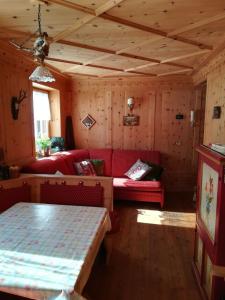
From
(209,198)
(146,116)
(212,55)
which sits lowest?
(209,198)

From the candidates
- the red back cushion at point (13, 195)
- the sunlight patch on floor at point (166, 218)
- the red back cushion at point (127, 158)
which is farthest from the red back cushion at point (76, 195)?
the red back cushion at point (127, 158)

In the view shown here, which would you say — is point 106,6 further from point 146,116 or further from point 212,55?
point 146,116

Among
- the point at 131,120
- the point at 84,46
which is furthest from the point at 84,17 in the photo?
the point at 131,120

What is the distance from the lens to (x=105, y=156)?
489 cm

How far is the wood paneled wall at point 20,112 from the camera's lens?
273 centimetres

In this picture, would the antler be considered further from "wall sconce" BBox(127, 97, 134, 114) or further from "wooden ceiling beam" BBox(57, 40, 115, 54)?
"wall sconce" BBox(127, 97, 134, 114)

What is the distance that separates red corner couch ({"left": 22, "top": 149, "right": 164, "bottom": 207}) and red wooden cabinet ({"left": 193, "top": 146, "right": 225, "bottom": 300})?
1788 millimetres

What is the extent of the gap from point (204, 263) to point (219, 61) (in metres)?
2.50

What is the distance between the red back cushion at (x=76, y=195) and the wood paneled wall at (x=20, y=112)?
2.67 ft

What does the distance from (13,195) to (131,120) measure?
314cm

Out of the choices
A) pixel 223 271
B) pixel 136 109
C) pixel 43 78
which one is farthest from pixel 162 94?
pixel 223 271

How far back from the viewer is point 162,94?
487 cm

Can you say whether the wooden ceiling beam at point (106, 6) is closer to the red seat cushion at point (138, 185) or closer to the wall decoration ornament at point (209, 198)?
the wall decoration ornament at point (209, 198)

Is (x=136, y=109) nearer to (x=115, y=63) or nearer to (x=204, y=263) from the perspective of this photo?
(x=115, y=63)
